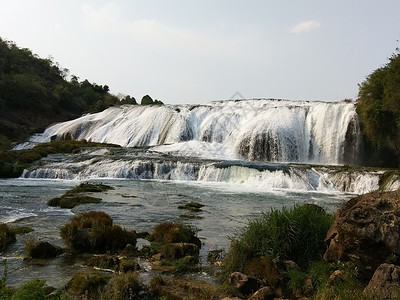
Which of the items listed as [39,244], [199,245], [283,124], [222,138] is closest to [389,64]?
[283,124]

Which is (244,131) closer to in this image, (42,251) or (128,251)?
(128,251)

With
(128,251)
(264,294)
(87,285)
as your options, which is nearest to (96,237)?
(128,251)

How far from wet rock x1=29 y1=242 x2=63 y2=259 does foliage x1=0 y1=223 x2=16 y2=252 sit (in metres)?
1.04

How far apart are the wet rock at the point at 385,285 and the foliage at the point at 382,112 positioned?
86.2 feet

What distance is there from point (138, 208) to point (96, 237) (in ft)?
20.1

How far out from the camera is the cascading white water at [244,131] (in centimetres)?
3444

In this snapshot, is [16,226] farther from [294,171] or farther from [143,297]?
[294,171]

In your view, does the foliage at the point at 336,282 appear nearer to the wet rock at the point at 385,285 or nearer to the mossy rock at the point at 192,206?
the wet rock at the point at 385,285

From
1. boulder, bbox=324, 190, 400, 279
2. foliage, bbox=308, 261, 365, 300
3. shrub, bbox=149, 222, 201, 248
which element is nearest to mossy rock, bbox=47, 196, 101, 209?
shrub, bbox=149, 222, 201, 248

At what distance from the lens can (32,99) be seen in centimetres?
6234

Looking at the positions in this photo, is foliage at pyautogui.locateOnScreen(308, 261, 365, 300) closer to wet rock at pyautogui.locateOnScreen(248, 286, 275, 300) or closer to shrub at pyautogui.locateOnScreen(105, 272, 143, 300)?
wet rock at pyautogui.locateOnScreen(248, 286, 275, 300)

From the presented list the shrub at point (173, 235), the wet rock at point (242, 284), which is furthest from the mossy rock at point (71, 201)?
the wet rock at point (242, 284)

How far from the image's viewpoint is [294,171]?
919 inches

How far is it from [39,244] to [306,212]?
5.17 metres
